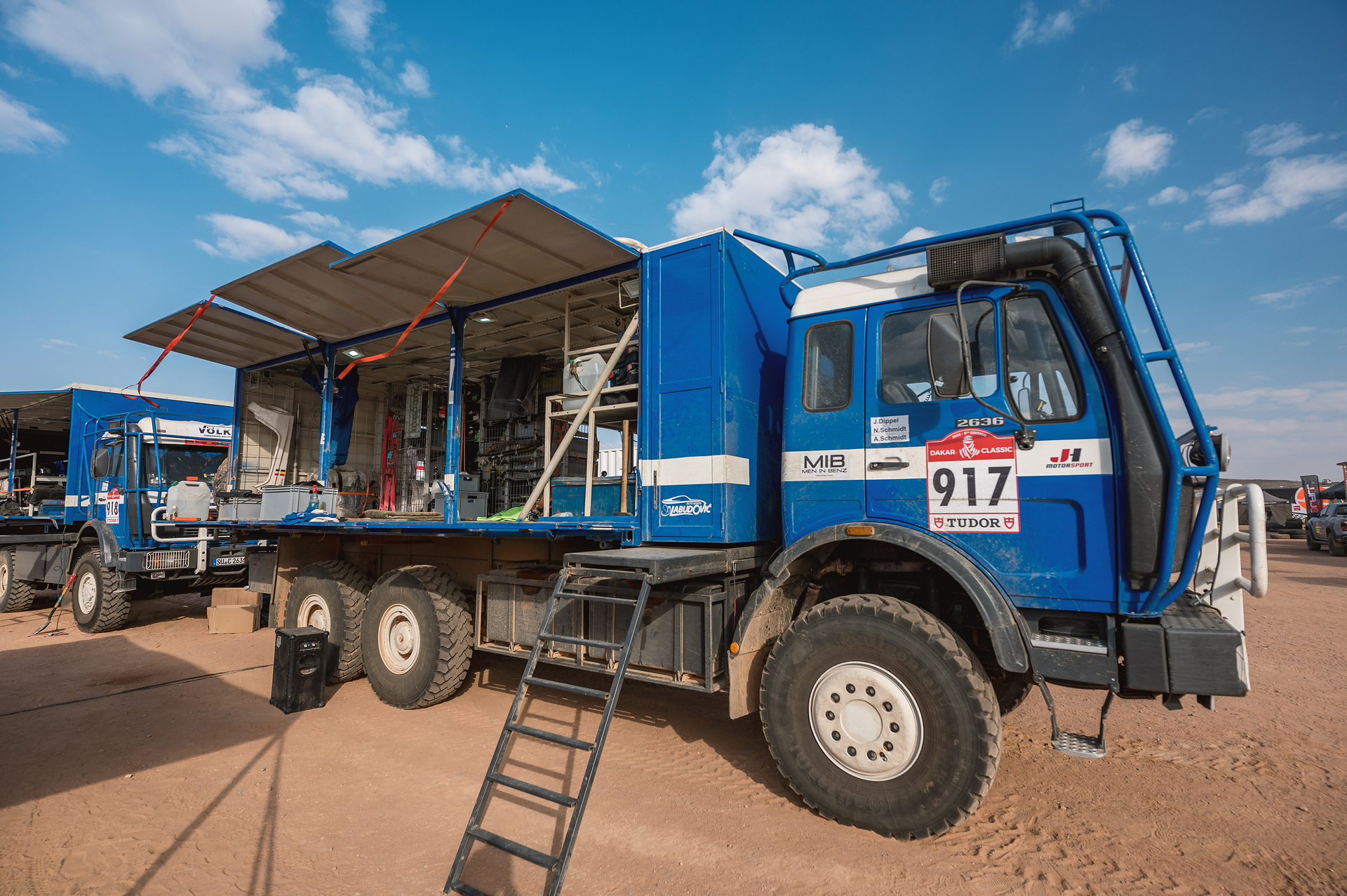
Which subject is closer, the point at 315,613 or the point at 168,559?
the point at 315,613

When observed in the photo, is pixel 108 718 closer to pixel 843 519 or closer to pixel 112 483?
pixel 112 483

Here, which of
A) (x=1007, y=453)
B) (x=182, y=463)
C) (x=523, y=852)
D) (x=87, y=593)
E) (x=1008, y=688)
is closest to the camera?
(x=523, y=852)

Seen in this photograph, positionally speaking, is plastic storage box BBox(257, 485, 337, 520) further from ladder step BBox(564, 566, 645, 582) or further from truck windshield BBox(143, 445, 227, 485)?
ladder step BBox(564, 566, 645, 582)

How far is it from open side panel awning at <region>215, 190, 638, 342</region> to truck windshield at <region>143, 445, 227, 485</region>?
419cm

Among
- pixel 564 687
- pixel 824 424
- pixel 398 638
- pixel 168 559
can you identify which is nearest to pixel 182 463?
pixel 168 559

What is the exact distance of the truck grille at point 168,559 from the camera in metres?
9.02

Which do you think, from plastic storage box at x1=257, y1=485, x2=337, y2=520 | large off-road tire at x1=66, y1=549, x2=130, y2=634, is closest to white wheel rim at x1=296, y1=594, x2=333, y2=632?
plastic storage box at x1=257, y1=485, x2=337, y2=520

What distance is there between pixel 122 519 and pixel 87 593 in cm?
128

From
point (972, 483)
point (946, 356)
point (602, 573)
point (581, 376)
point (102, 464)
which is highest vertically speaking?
point (581, 376)

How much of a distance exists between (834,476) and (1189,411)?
1802mm

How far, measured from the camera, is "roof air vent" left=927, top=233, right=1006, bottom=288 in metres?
3.59

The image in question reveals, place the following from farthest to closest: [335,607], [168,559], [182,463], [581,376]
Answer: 1. [182,463]
2. [168,559]
3. [335,607]
4. [581,376]

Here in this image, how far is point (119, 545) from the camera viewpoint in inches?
372

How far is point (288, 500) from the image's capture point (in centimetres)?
729
